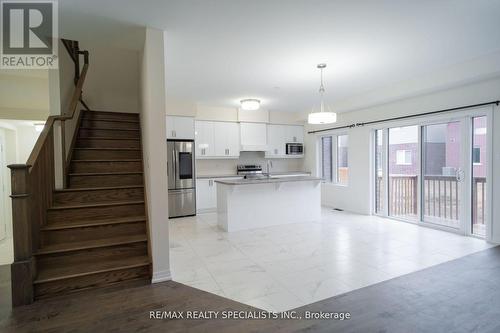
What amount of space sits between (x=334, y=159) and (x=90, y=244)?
582cm

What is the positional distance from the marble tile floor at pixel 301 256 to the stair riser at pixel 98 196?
98 centimetres

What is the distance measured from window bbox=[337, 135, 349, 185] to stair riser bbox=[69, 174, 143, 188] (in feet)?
16.0

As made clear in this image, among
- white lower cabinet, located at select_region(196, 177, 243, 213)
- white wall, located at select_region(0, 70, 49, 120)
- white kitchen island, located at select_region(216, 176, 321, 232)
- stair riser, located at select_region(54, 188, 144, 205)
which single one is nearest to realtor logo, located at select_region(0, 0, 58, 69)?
white wall, located at select_region(0, 70, 49, 120)

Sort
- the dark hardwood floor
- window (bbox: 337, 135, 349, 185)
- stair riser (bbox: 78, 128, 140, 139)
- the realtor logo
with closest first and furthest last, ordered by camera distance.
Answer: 1. the dark hardwood floor
2. the realtor logo
3. stair riser (bbox: 78, 128, 140, 139)
4. window (bbox: 337, 135, 349, 185)

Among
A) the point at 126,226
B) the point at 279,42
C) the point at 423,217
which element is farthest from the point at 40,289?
the point at 423,217

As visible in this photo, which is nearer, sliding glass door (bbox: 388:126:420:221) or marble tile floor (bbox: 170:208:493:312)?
marble tile floor (bbox: 170:208:493:312)

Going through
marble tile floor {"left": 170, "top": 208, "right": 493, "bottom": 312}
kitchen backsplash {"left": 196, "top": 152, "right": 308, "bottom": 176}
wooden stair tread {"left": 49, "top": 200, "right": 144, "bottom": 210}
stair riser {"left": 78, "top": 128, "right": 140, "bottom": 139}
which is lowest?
marble tile floor {"left": 170, "top": 208, "right": 493, "bottom": 312}

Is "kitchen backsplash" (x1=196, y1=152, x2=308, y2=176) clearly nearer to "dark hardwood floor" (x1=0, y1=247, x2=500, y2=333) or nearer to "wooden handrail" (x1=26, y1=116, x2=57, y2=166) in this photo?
"wooden handrail" (x1=26, y1=116, x2=57, y2=166)

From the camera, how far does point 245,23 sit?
263cm

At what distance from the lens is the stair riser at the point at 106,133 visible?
4430mm

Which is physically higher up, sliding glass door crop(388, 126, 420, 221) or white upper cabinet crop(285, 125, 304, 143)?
white upper cabinet crop(285, 125, 304, 143)

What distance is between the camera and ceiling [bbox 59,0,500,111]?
7.74ft

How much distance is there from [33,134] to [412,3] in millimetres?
7093

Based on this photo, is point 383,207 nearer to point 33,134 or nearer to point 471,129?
point 471,129
